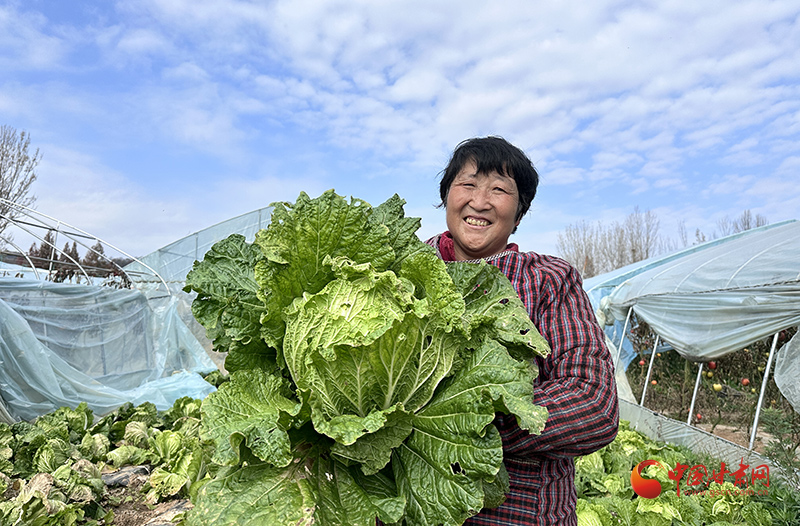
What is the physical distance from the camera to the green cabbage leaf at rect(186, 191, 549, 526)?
1373 millimetres

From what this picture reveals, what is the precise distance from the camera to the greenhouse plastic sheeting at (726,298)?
7.03m

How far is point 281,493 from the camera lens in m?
1.39

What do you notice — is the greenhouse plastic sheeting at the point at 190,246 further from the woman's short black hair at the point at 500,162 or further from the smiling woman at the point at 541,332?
the smiling woman at the point at 541,332

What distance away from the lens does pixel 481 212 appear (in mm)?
2020

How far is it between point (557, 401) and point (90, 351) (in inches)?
400

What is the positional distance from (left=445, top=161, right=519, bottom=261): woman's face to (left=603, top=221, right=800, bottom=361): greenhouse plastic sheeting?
6.35 m

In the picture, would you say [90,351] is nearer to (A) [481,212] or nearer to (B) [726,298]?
(A) [481,212]

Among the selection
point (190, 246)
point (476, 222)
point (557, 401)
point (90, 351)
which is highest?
point (190, 246)

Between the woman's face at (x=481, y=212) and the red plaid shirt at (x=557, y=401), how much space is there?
0.12 metres

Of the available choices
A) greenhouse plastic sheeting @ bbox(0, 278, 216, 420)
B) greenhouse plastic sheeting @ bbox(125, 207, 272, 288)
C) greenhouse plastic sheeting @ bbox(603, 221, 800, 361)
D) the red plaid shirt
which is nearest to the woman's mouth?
the red plaid shirt

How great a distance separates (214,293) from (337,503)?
2.31 ft

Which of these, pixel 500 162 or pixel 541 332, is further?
pixel 500 162

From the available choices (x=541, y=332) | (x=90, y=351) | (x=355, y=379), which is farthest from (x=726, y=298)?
(x=90, y=351)

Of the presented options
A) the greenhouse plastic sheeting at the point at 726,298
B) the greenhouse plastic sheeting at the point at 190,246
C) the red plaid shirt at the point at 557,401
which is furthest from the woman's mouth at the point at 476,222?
the greenhouse plastic sheeting at the point at 190,246
